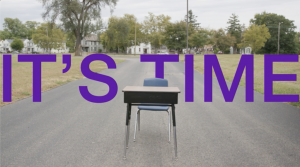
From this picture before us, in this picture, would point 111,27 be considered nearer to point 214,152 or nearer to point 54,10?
Answer: point 54,10

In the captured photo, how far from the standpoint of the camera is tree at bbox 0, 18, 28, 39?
117 meters

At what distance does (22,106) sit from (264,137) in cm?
688

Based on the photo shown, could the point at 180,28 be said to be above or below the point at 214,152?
above

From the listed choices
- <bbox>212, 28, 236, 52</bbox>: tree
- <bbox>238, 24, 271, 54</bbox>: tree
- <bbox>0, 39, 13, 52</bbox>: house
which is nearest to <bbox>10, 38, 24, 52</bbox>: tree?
<bbox>0, 39, 13, 52</bbox>: house

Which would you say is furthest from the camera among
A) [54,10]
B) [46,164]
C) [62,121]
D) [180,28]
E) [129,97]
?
[180,28]

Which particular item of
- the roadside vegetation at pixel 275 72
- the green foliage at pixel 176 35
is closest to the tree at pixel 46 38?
the green foliage at pixel 176 35

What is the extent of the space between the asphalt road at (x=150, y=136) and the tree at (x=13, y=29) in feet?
409

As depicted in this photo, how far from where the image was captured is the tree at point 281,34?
72.1 m

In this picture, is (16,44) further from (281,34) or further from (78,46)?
(281,34)

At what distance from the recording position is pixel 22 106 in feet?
27.7

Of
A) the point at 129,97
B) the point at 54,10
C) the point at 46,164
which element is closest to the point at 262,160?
the point at 129,97

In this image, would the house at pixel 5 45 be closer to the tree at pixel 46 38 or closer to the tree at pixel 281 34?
the tree at pixel 46 38

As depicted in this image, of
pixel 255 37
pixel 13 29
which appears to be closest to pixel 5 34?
pixel 13 29

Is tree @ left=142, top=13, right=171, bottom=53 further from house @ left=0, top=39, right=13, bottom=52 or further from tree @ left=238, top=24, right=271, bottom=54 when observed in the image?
house @ left=0, top=39, right=13, bottom=52
